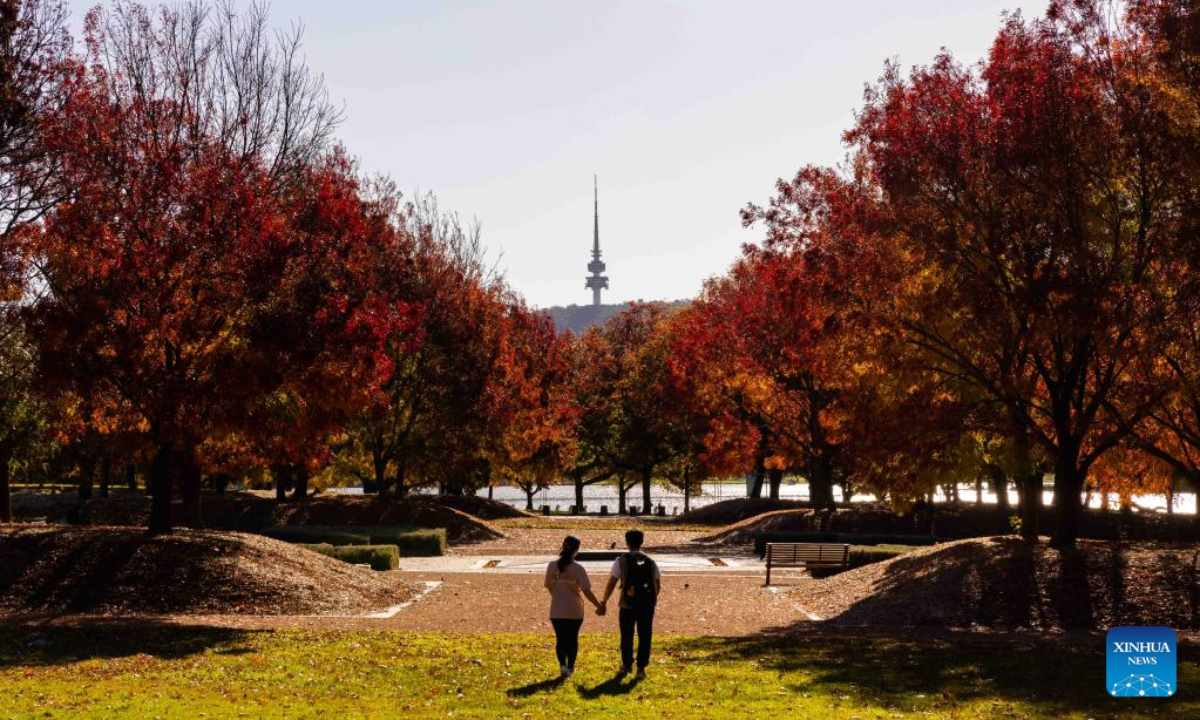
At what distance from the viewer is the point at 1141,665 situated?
1402 centimetres

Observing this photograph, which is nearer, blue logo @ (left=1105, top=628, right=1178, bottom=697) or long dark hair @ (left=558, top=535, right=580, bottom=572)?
blue logo @ (left=1105, top=628, right=1178, bottom=697)

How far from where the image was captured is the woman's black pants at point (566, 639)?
45.7 feet

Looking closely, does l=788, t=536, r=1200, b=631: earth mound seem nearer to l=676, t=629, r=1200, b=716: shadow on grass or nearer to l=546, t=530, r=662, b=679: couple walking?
l=676, t=629, r=1200, b=716: shadow on grass

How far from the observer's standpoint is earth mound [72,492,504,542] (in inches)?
1699

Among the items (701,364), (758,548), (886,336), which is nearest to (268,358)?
(886,336)

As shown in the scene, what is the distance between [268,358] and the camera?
20.8 m

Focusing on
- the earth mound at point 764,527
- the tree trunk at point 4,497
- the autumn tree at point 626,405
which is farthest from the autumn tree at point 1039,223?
the autumn tree at point 626,405

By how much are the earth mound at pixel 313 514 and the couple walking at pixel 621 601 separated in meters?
28.5

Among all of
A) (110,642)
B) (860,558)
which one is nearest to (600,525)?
(860,558)

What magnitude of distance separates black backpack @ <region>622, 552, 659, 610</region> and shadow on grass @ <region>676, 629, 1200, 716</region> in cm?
178

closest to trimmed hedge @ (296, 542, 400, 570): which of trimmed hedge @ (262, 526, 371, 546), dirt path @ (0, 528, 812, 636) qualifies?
dirt path @ (0, 528, 812, 636)

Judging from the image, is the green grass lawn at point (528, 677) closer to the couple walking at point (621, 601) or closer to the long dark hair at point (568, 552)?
the couple walking at point (621, 601)

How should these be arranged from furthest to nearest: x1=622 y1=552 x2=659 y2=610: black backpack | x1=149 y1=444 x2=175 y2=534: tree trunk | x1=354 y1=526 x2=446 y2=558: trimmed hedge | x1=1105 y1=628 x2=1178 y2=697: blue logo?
x1=354 y1=526 x2=446 y2=558: trimmed hedge < x1=149 y1=444 x2=175 y2=534: tree trunk < x1=622 y1=552 x2=659 y2=610: black backpack < x1=1105 y1=628 x2=1178 y2=697: blue logo

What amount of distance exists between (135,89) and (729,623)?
50.3 ft
